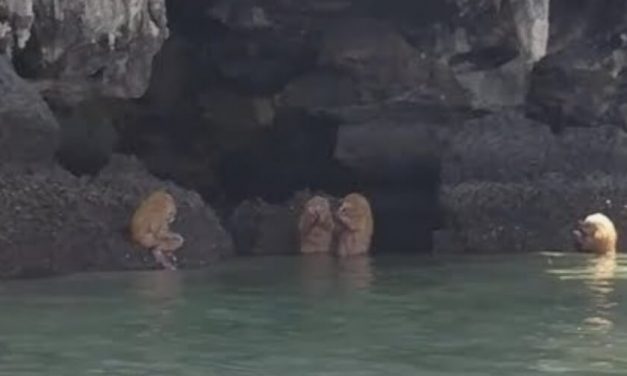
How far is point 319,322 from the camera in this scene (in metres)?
12.3

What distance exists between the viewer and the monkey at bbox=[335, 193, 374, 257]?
20234 millimetres

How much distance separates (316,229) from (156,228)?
340cm

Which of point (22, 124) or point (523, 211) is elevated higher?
point (22, 124)

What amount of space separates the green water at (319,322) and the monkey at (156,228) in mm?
712

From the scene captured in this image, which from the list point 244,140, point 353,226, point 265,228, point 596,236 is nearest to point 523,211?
point 596,236

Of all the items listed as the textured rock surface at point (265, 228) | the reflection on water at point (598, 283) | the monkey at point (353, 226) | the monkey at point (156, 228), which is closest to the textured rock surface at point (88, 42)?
the monkey at point (156, 228)

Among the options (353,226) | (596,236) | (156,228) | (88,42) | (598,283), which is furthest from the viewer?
(353,226)

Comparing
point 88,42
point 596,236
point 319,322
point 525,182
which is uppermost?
point 88,42

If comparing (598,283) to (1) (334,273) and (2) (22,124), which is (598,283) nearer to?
(1) (334,273)

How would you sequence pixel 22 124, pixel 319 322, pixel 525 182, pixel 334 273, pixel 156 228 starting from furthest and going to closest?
pixel 525 182, pixel 156 228, pixel 334 273, pixel 22 124, pixel 319 322

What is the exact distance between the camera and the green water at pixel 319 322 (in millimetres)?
10102

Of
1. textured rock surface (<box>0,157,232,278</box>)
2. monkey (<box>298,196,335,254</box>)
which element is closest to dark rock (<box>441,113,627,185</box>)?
monkey (<box>298,196,335,254</box>)

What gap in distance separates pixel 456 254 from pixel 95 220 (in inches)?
218

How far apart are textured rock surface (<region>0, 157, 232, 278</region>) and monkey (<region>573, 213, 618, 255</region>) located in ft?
16.0
